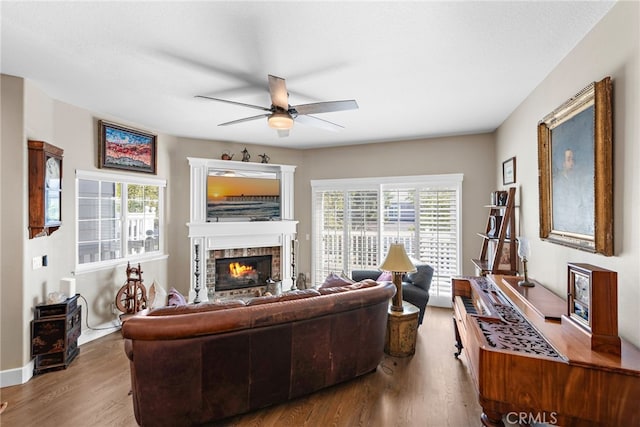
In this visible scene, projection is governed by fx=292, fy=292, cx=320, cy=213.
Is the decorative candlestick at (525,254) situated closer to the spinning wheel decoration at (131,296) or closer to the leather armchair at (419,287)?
the leather armchair at (419,287)

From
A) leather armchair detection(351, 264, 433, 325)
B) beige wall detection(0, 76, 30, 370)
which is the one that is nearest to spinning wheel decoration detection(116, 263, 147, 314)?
beige wall detection(0, 76, 30, 370)

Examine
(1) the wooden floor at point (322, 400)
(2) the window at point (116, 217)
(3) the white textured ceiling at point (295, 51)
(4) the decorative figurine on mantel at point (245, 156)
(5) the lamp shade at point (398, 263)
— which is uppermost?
(3) the white textured ceiling at point (295, 51)

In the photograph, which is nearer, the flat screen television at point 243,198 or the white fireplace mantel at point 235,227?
the white fireplace mantel at point 235,227

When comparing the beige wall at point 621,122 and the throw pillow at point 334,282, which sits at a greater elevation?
the beige wall at point 621,122

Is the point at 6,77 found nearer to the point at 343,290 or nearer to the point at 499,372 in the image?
the point at 343,290

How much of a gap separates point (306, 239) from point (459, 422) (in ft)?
14.2

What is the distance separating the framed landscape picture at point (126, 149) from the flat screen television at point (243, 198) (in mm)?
1041

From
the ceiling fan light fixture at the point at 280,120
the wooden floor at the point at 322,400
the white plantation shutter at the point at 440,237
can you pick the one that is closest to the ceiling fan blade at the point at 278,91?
the ceiling fan light fixture at the point at 280,120

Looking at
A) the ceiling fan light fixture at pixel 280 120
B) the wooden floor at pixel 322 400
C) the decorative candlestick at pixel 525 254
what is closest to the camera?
the wooden floor at pixel 322 400

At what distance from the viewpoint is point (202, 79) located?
2896 mm

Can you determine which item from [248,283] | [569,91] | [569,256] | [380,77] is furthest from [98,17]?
[248,283]

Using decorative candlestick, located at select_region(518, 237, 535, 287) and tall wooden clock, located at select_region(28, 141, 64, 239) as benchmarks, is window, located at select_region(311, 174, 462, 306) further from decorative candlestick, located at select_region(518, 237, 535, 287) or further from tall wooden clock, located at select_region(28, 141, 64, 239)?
tall wooden clock, located at select_region(28, 141, 64, 239)

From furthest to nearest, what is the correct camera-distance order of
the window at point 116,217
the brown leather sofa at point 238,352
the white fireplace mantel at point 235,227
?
the white fireplace mantel at point 235,227 < the window at point 116,217 < the brown leather sofa at point 238,352

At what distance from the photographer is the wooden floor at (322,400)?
2342 millimetres
